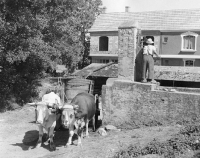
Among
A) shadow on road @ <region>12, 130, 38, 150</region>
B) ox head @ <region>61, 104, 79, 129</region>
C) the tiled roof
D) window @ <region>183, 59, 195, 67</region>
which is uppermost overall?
the tiled roof

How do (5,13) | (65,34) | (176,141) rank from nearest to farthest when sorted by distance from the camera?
(176,141) → (5,13) → (65,34)

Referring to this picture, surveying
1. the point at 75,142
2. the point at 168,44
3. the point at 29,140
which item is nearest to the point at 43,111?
the point at 75,142

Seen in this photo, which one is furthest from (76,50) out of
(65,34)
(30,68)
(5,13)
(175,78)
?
(175,78)

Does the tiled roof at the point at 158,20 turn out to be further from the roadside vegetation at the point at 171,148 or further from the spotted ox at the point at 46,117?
the roadside vegetation at the point at 171,148

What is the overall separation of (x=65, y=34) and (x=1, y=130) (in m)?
8.23

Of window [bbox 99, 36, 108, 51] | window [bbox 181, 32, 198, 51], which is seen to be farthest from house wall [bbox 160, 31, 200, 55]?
window [bbox 99, 36, 108, 51]

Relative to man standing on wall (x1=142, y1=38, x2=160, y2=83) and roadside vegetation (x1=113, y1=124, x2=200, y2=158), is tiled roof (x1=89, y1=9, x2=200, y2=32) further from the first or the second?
roadside vegetation (x1=113, y1=124, x2=200, y2=158)

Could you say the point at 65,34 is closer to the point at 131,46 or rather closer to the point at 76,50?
the point at 76,50

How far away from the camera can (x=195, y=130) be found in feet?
29.7

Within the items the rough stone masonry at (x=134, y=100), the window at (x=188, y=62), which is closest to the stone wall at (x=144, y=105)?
the rough stone masonry at (x=134, y=100)

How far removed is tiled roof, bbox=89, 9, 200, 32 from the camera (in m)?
32.3

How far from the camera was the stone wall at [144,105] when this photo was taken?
10.9 m

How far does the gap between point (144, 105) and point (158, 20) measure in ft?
78.0

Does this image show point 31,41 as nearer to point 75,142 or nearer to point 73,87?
point 73,87
